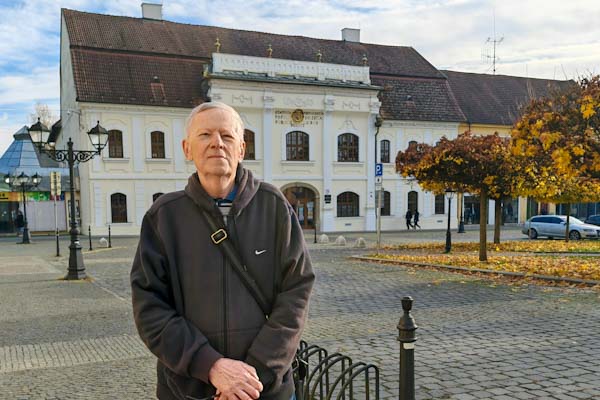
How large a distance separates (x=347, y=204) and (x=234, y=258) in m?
33.4

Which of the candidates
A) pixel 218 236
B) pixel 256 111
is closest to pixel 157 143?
pixel 256 111

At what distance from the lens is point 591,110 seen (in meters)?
9.99

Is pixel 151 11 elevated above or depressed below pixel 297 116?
above

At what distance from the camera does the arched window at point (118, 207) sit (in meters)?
30.9

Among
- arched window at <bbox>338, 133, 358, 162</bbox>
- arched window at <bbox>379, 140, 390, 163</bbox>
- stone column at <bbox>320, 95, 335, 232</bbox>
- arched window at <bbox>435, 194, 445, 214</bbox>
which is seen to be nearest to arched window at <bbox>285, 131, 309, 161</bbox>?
stone column at <bbox>320, 95, 335, 232</bbox>

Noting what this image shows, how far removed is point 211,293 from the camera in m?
2.28

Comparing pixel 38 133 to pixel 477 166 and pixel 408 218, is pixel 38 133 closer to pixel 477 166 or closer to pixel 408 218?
pixel 477 166

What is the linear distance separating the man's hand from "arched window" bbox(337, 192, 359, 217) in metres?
33.1

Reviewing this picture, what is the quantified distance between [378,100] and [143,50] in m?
16.0

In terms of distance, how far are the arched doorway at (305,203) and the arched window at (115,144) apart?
11.0m

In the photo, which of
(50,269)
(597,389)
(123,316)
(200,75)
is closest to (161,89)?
(200,75)

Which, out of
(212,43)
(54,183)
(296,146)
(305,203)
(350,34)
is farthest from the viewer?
(350,34)

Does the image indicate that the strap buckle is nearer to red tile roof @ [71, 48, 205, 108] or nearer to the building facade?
the building facade

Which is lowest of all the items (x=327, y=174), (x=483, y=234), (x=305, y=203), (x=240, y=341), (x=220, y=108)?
(x=305, y=203)
